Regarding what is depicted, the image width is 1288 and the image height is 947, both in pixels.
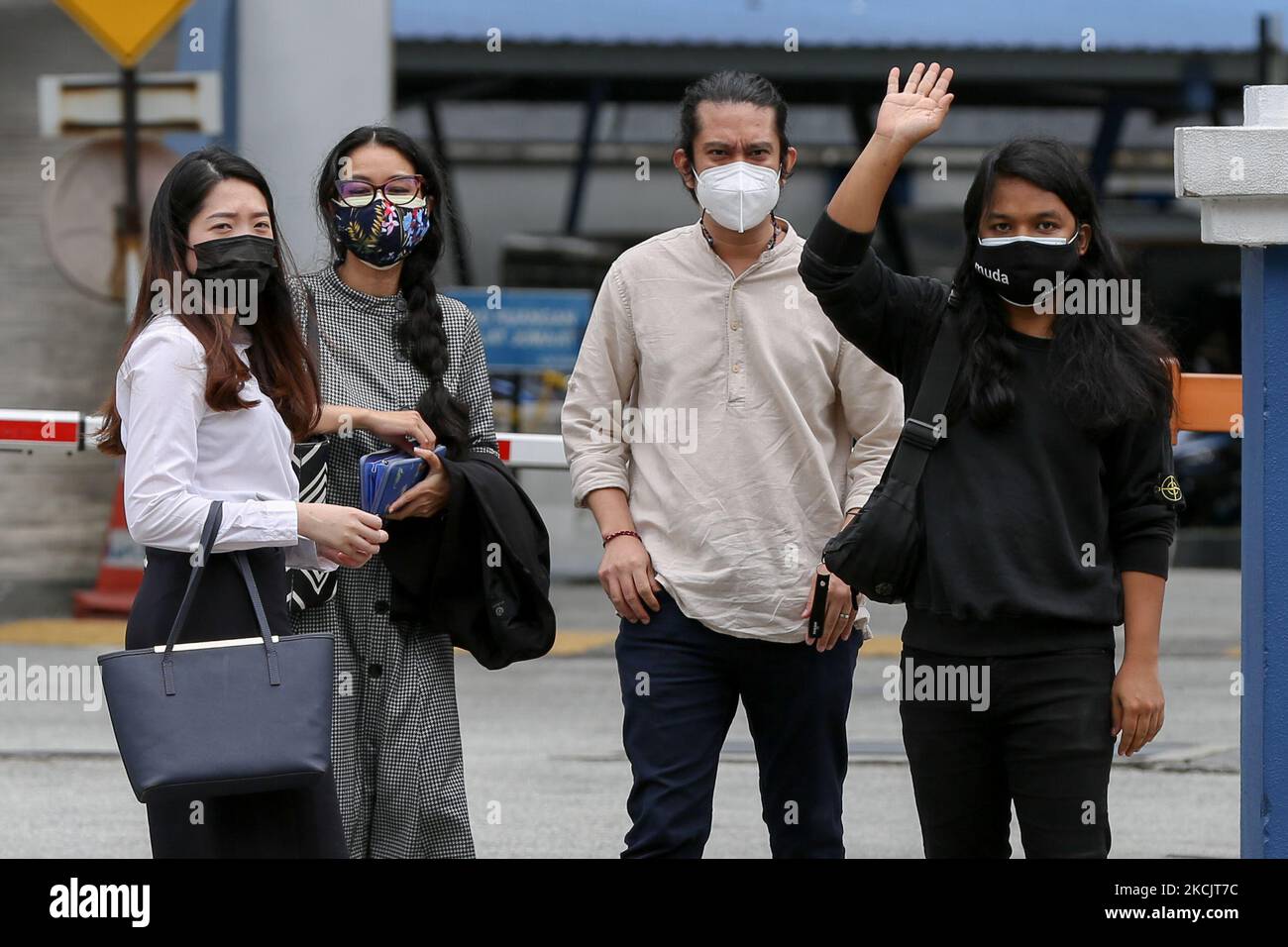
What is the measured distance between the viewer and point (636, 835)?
3.95 m

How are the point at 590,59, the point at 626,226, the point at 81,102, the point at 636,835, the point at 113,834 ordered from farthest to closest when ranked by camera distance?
the point at 626,226 → the point at 590,59 → the point at 81,102 → the point at 113,834 → the point at 636,835

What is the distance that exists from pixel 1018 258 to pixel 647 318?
0.86 meters

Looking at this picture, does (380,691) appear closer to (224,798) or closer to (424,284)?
(224,798)

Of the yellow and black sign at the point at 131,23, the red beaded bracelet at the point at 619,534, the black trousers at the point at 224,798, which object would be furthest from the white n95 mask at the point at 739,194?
the yellow and black sign at the point at 131,23

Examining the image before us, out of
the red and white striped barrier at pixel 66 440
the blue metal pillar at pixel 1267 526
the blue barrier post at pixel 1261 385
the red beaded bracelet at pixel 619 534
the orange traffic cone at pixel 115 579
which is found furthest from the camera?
the orange traffic cone at pixel 115 579

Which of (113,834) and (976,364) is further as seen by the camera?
(113,834)

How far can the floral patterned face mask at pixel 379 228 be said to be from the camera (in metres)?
4.16

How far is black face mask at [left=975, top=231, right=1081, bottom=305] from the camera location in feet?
11.8

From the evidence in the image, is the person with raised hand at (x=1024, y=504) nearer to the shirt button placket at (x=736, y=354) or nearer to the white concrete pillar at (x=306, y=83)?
the shirt button placket at (x=736, y=354)

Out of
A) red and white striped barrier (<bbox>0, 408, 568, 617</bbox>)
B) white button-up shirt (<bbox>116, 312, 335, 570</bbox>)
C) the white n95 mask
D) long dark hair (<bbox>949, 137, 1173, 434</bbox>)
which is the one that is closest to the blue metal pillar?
long dark hair (<bbox>949, 137, 1173, 434</bbox>)

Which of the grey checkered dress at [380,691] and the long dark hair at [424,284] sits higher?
the long dark hair at [424,284]

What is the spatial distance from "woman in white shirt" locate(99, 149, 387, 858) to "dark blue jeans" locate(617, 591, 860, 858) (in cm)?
69
